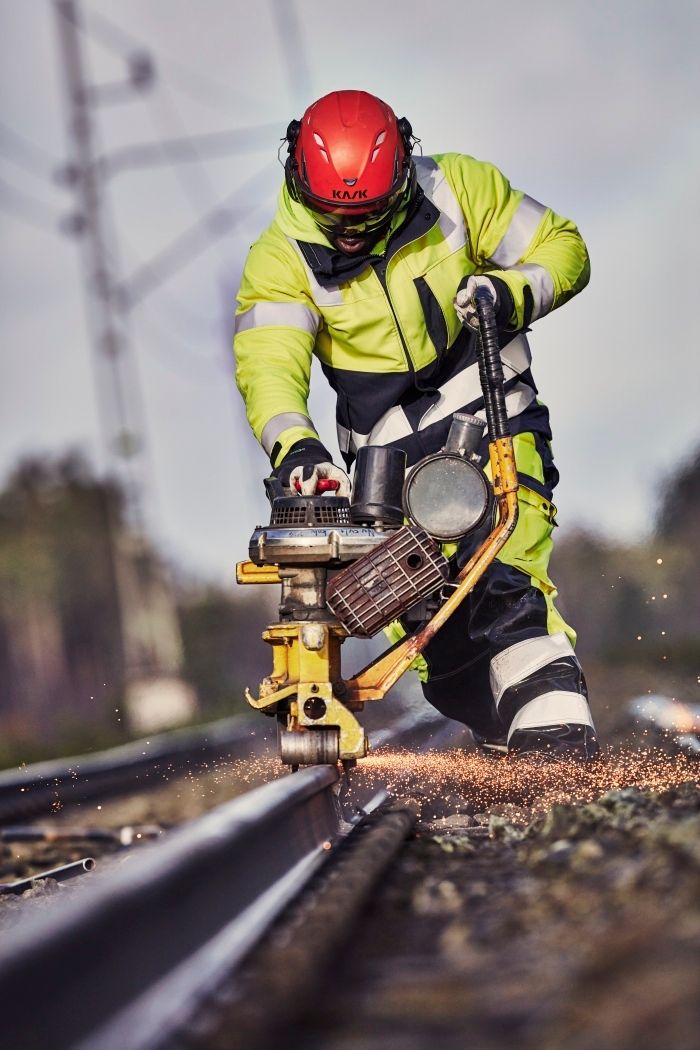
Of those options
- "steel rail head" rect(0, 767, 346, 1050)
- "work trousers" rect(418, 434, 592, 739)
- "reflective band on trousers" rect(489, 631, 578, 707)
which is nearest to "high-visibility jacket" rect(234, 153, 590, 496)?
"work trousers" rect(418, 434, 592, 739)

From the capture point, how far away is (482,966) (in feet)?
6.75

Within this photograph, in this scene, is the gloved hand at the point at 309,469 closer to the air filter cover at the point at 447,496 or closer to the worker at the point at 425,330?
the worker at the point at 425,330

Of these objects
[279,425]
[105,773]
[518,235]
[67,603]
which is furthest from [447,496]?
[67,603]

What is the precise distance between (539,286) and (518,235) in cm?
41

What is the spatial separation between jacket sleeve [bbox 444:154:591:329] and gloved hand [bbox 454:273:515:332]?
19.3 inches

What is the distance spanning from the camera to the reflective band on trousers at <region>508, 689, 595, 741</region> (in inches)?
193

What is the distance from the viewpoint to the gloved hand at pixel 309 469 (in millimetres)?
4566

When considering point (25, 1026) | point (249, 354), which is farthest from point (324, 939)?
point (249, 354)

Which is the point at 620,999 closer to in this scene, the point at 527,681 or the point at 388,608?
the point at 388,608

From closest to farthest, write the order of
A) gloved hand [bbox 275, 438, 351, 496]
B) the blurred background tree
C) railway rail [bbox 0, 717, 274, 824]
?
1. gloved hand [bbox 275, 438, 351, 496]
2. railway rail [bbox 0, 717, 274, 824]
3. the blurred background tree

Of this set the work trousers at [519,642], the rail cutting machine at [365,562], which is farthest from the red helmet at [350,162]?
the work trousers at [519,642]

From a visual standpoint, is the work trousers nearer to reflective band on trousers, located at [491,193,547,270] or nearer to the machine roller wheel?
reflective band on trousers, located at [491,193,547,270]

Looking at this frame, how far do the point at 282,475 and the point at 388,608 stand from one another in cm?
66

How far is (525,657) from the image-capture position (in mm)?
5117
